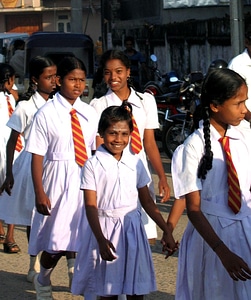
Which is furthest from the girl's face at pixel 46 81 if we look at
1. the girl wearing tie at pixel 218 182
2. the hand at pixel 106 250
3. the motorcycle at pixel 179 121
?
the motorcycle at pixel 179 121

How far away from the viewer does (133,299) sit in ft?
17.7

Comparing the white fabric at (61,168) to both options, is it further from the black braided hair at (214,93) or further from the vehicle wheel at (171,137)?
the vehicle wheel at (171,137)

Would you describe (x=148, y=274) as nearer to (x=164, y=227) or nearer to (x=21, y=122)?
(x=164, y=227)

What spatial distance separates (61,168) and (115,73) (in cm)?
72

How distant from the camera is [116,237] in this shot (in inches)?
210

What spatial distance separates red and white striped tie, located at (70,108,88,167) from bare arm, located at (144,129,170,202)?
1.58 ft

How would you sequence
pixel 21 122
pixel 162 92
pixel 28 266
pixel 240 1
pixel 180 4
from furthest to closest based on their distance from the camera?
pixel 180 4 → pixel 162 92 → pixel 240 1 → pixel 28 266 → pixel 21 122

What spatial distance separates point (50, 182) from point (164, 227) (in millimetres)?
1435

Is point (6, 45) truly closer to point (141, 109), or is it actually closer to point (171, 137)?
point (171, 137)

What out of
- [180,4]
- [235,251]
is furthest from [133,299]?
[180,4]

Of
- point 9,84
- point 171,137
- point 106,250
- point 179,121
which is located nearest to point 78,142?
point 106,250

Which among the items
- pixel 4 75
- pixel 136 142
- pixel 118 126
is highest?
pixel 4 75

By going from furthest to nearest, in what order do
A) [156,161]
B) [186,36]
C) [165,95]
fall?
1. [186,36]
2. [165,95]
3. [156,161]

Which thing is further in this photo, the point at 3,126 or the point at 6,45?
the point at 6,45
